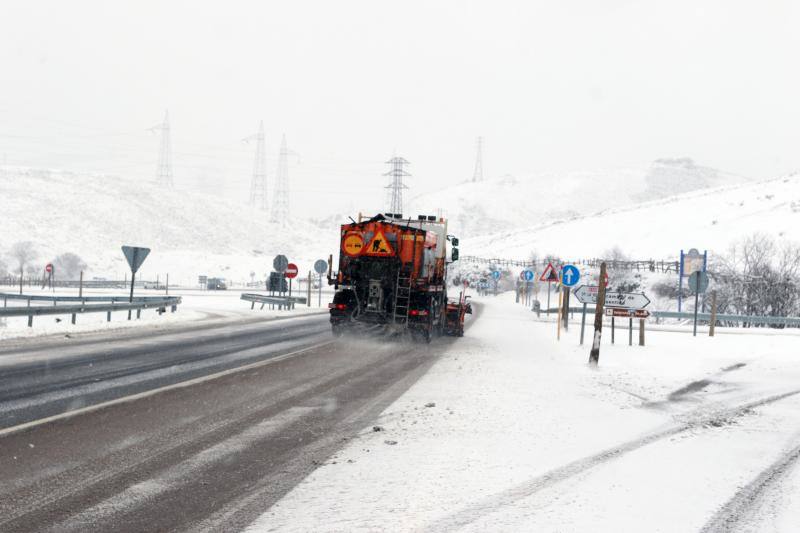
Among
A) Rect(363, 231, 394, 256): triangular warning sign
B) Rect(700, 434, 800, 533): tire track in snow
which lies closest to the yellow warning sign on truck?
Rect(363, 231, 394, 256): triangular warning sign

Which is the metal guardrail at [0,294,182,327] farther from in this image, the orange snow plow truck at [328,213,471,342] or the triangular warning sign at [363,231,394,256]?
the triangular warning sign at [363,231,394,256]

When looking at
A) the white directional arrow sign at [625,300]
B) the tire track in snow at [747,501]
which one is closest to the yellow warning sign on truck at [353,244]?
the white directional arrow sign at [625,300]

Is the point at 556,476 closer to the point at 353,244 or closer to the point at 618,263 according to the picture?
the point at 353,244

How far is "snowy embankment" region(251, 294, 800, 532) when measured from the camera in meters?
4.54

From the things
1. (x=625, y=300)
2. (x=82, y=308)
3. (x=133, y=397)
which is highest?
(x=625, y=300)

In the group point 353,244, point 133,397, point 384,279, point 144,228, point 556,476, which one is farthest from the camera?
point 144,228

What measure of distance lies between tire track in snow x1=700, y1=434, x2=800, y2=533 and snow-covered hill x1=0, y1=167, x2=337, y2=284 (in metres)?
91.1

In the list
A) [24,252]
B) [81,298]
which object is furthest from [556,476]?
[24,252]

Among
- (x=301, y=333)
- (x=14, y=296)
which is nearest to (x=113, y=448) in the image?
(x=301, y=333)

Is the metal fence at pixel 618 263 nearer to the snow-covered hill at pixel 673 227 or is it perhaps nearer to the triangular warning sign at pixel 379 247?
the snow-covered hill at pixel 673 227

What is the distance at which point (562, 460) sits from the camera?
6.03 metres

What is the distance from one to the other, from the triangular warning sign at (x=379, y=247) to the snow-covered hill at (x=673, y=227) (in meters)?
54.9

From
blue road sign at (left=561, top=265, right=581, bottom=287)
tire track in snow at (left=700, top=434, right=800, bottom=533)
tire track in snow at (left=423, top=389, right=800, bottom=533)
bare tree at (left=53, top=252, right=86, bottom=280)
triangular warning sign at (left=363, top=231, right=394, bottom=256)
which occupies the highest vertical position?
Result: triangular warning sign at (left=363, top=231, right=394, bottom=256)

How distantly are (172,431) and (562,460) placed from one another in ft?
12.6
